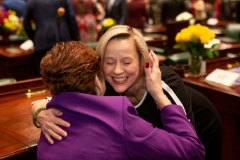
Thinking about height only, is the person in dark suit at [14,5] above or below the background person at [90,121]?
above

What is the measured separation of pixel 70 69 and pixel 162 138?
15.1 inches

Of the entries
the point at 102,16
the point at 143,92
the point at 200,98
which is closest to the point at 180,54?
the point at 102,16

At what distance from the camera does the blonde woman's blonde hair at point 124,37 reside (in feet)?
5.05

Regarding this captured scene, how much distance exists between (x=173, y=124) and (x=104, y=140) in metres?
0.28

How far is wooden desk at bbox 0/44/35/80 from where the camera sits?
363cm

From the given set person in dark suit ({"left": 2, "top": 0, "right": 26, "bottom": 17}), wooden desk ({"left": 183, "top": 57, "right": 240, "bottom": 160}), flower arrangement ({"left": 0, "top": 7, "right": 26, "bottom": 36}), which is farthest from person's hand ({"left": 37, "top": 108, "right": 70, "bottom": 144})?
person in dark suit ({"left": 2, "top": 0, "right": 26, "bottom": 17})

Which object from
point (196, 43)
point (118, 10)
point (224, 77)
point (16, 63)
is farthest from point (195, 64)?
point (118, 10)

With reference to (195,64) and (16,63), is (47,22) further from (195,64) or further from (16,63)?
(195,64)

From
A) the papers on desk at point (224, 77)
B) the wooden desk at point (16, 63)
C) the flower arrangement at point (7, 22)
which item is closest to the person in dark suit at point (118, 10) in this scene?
the flower arrangement at point (7, 22)

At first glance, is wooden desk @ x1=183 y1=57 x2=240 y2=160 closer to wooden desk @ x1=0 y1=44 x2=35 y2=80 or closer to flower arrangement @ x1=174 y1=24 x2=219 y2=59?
flower arrangement @ x1=174 y1=24 x2=219 y2=59

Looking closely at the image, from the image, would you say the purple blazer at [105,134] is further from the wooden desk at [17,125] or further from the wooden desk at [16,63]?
the wooden desk at [16,63]

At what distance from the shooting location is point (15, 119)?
1.70 metres

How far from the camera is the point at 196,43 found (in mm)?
2584

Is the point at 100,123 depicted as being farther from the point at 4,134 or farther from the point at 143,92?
the point at 4,134
